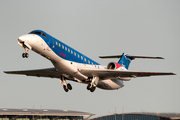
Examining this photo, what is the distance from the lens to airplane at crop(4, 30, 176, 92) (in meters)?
25.6

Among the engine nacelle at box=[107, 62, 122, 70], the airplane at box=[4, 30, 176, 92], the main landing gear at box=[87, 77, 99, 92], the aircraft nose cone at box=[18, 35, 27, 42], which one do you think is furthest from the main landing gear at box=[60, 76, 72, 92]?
the aircraft nose cone at box=[18, 35, 27, 42]

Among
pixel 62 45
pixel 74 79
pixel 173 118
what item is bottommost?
pixel 173 118

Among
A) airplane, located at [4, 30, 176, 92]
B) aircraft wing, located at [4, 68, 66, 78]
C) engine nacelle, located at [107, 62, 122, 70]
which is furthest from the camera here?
engine nacelle, located at [107, 62, 122, 70]

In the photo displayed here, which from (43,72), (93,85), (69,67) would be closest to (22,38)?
(69,67)

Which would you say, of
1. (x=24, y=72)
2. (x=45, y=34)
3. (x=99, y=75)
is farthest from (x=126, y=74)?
(x=24, y=72)

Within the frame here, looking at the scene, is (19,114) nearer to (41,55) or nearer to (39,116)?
(39,116)

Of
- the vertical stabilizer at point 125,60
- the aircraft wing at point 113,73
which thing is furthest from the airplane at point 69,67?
the vertical stabilizer at point 125,60

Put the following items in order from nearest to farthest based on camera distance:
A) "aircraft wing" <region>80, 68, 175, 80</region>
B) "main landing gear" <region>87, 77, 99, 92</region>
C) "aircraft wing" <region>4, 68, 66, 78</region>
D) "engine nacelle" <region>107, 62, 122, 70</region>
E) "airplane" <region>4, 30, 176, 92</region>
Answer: "airplane" <region>4, 30, 176, 92</region>
"aircraft wing" <region>80, 68, 175, 80</region>
"main landing gear" <region>87, 77, 99, 92</region>
"aircraft wing" <region>4, 68, 66, 78</region>
"engine nacelle" <region>107, 62, 122, 70</region>

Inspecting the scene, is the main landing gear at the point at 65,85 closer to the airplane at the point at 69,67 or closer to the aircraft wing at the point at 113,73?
the airplane at the point at 69,67

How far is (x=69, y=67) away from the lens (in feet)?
91.1

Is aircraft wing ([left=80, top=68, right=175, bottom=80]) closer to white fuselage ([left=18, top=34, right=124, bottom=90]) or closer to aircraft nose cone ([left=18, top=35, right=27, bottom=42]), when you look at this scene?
white fuselage ([left=18, top=34, right=124, bottom=90])

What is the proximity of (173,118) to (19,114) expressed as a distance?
3246 cm

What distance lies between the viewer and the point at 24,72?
109ft

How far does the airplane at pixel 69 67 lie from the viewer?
84.0 feet
